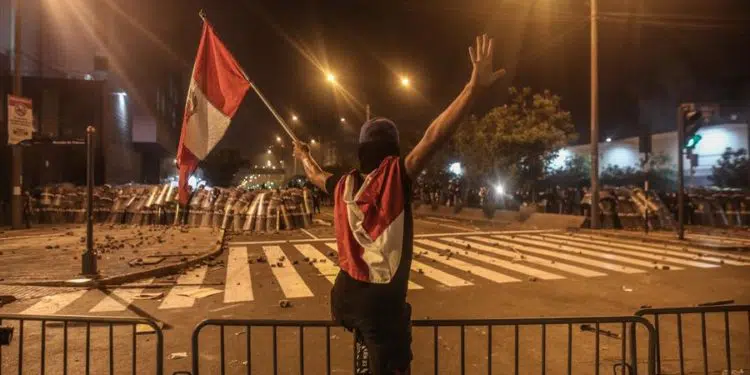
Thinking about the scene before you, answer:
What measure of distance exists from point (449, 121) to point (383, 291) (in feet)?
2.77

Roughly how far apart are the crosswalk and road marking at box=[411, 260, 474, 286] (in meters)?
0.02

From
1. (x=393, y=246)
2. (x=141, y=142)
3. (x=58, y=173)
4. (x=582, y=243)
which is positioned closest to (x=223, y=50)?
(x=393, y=246)

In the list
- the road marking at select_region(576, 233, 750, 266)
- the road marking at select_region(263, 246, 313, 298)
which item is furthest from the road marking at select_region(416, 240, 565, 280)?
the road marking at select_region(576, 233, 750, 266)

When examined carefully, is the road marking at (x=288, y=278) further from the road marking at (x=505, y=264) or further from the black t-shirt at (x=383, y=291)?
the black t-shirt at (x=383, y=291)

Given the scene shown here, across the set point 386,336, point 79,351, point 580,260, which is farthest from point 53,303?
point 580,260

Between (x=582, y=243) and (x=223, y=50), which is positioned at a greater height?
(x=223, y=50)

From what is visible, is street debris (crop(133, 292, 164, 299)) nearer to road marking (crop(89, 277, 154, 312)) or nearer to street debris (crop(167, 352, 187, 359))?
road marking (crop(89, 277, 154, 312))

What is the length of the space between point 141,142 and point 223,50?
1776 inches

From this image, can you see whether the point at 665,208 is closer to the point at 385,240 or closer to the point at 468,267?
the point at 468,267

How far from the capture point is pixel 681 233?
60.4 ft

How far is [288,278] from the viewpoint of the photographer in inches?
454

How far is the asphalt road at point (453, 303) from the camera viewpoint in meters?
6.32

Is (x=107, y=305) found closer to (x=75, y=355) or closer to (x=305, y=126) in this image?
(x=75, y=355)

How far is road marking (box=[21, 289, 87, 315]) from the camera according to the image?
28.2 feet
